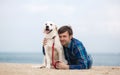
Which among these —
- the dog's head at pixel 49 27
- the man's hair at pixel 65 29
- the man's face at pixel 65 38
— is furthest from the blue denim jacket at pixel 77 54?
the dog's head at pixel 49 27

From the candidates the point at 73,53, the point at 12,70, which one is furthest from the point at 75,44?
the point at 12,70

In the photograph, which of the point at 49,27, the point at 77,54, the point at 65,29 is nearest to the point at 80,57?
the point at 77,54

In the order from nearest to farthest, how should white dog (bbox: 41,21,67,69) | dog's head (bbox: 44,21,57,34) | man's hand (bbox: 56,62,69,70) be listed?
man's hand (bbox: 56,62,69,70) → white dog (bbox: 41,21,67,69) → dog's head (bbox: 44,21,57,34)

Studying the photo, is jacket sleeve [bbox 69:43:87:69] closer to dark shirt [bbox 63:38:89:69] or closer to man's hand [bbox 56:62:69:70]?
dark shirt [bbox 63:38:89:69]

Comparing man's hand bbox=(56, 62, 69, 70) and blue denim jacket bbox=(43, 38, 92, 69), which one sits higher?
blue denim jacket bbox=(43, 38, 92, 69)

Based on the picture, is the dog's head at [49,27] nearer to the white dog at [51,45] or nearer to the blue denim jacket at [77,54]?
the white dog at [51,45]

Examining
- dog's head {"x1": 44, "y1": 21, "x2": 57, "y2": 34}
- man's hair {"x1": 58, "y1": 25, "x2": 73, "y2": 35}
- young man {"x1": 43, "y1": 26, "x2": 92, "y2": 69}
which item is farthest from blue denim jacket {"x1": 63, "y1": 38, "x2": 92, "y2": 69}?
dog's head {"x1": 44, "y1": 21, "x2": 57, "y2": 34}

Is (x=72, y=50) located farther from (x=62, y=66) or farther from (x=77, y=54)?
(x=62, y=66)

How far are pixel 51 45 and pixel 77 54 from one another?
0.73m

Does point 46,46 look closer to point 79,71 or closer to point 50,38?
point 50,38

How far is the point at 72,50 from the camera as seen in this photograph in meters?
11.8

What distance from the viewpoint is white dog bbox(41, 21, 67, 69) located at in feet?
39.3

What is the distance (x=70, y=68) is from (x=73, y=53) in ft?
1.29

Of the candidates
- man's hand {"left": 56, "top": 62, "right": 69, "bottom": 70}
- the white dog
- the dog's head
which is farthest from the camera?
the dog's head
